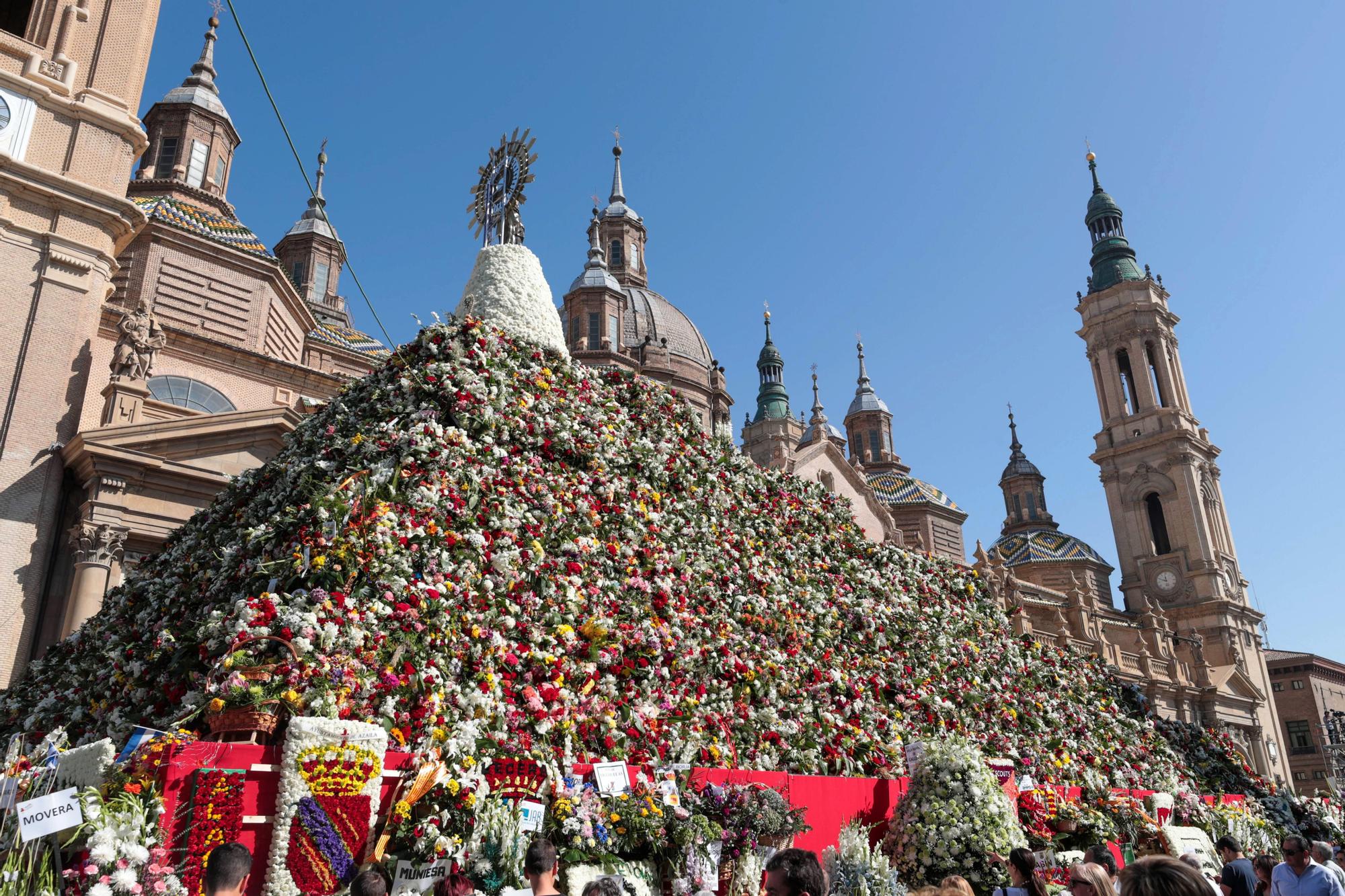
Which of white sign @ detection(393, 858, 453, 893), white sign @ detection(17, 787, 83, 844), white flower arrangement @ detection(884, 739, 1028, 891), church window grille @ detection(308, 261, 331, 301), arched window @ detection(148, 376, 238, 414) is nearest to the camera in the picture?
white sign @ detection(17, 787, 83, 844)

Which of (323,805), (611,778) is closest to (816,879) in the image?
(323,805)

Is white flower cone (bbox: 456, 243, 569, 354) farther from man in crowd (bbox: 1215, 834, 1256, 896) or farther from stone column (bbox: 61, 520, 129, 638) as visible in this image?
man in crowd (bbox: 1215, 834, 1256, 896)

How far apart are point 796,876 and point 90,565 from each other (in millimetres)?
17803

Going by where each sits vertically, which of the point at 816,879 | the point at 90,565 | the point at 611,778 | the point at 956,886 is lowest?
the point at 956,886

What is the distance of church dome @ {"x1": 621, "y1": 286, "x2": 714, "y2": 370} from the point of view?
63250mm

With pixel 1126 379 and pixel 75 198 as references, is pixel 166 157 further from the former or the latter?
pixel 1126 379

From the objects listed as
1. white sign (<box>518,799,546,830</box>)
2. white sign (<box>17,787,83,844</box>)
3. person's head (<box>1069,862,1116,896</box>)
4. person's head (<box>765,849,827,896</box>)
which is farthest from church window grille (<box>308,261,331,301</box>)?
person's head (<box>1069,862,1116,896</box>)

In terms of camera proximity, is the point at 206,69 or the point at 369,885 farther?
the point at 206,69

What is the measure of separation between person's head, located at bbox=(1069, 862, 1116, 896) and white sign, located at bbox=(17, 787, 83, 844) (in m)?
6.33

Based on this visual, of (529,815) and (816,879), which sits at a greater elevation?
(529,815)

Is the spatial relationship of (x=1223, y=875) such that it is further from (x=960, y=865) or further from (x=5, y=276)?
(x=5, y=276)

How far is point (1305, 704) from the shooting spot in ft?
235

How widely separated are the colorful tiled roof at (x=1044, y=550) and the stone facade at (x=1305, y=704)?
65.1 feet

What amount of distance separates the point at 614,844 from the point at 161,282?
24788 mm
